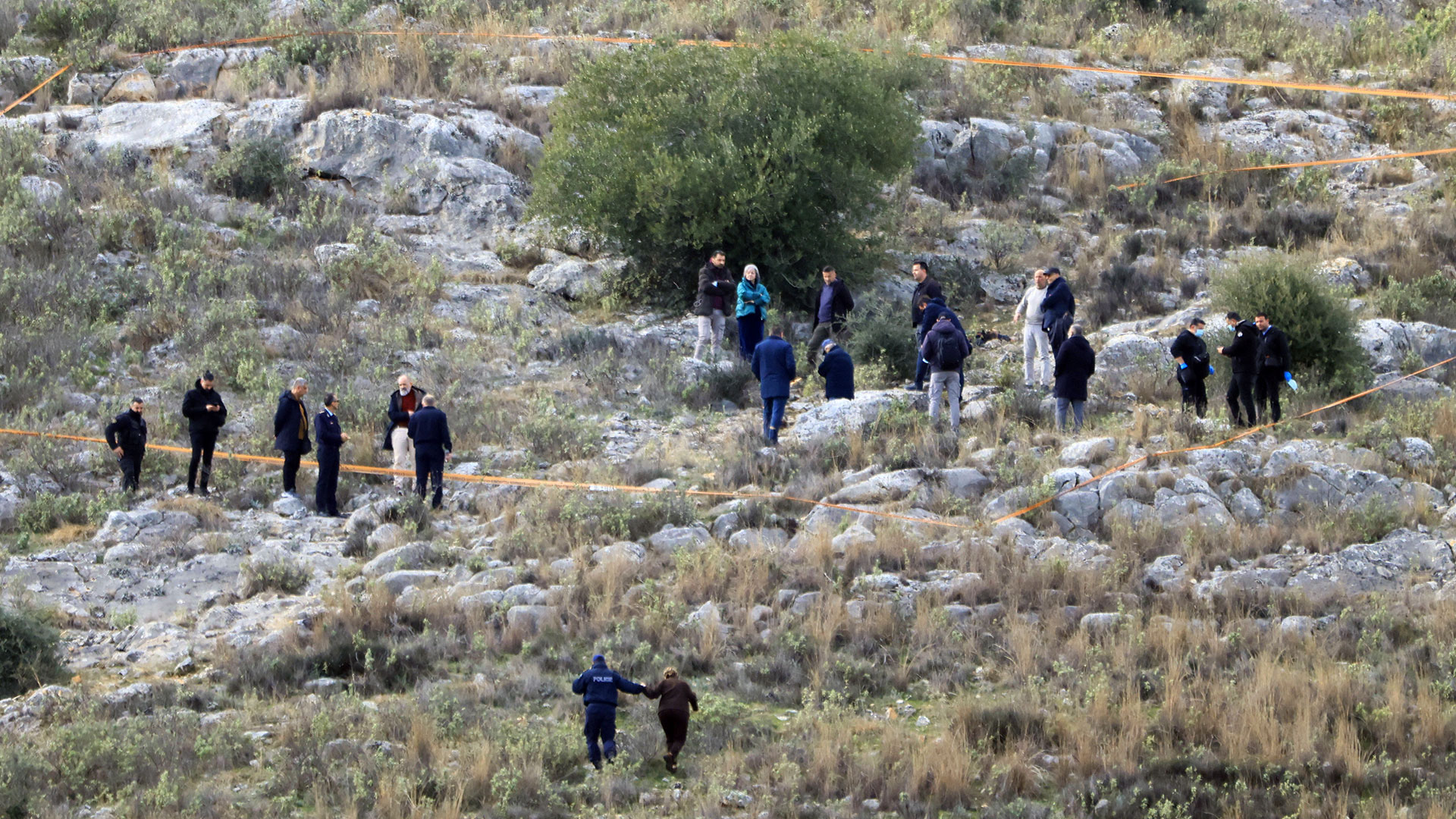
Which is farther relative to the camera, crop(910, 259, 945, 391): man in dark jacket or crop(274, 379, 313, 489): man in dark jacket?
crop(910, 259, 945, 391): man in dark jacket

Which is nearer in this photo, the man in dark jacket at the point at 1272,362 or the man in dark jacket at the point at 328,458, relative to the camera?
the man in dark jacket at the point at 328,458

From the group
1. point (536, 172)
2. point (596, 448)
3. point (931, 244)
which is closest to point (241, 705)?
point (596, 448)

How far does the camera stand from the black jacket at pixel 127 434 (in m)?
13.0

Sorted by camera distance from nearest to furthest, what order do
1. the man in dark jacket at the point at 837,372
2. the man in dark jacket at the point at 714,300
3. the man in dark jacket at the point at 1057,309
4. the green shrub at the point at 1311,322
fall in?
the man in dark jacket at the point at 837,372, the man in dark jacket at the point at 1057,309, the green shrub at the point at 1311,322, the man in dark jacket at the point at 714,300

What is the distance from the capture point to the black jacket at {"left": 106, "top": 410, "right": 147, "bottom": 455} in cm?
1298

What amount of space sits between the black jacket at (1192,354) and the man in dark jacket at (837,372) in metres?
3.29

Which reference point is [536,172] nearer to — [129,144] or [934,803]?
[129,144]

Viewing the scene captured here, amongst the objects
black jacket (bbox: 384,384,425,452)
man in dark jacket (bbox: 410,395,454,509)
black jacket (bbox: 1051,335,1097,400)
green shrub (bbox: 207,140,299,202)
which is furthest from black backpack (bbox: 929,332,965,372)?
green shrub (bbox: 207,140,299,202)

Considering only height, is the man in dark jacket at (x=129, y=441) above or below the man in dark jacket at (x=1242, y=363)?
Answer: below

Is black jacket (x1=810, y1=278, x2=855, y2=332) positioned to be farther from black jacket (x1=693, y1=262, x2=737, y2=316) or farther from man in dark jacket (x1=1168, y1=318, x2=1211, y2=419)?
man in dark jacket (x1=1168, y1=318, x2=1211, y2=419)

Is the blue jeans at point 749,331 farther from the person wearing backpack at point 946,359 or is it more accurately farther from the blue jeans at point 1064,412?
the blue jeans at point 1064,412

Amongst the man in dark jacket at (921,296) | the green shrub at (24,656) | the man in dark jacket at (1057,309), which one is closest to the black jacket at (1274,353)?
the man in dark jacket at (1057,309)

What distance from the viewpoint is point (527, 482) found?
13.2 m

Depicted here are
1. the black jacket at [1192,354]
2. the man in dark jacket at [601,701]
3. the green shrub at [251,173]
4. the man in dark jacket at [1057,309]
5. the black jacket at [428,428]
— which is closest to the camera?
the man in dark jacket at [601,701]
